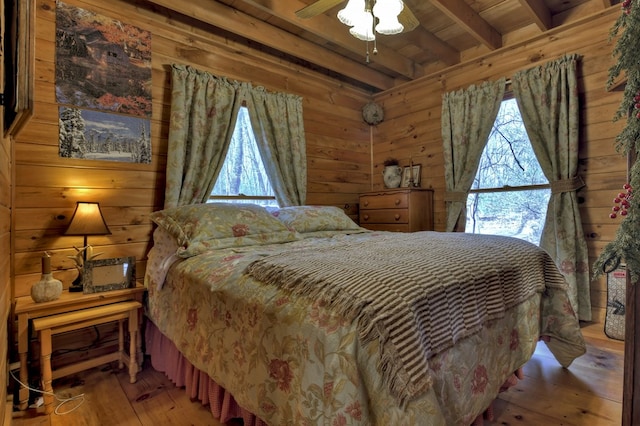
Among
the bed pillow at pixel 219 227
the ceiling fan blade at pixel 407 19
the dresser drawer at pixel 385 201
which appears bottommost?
the bed pillow at pixel 219 227

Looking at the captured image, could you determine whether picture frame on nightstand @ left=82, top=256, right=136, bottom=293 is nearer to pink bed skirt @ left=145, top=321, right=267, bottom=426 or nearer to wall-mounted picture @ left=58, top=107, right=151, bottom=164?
pink bed skirt @ left=145, top=321, right=267, bottom=426

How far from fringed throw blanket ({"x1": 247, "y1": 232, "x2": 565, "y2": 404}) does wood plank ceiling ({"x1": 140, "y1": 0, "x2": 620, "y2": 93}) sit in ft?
6.20

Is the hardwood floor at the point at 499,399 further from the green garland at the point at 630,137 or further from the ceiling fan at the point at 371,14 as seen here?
the ceiling fan at the point at 371,14

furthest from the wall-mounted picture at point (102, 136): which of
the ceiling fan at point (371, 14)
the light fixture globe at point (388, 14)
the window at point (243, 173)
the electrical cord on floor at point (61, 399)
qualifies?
the light fixture globe at point (388, 14)

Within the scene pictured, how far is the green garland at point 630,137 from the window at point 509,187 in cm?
221

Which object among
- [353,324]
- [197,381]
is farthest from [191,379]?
[353,324]

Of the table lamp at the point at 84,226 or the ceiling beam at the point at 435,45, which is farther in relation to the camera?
the ceiling beam at the point at 435,45

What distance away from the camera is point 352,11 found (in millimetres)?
1854

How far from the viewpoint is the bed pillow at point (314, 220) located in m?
2.54

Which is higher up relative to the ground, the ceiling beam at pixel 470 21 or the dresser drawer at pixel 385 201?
the ceiling beam at pixel 470 21

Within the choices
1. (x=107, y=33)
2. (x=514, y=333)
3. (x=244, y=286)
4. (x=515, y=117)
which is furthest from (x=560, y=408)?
(x=107, y=33)

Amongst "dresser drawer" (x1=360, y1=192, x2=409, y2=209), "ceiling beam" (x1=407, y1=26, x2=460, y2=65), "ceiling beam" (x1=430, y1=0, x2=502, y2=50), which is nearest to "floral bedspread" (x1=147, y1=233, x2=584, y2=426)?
"dresser drawer" (x1=360, y1=192, x2=409, y2=209)

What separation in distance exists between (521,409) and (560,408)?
0.61 ft

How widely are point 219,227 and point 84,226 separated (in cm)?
76
